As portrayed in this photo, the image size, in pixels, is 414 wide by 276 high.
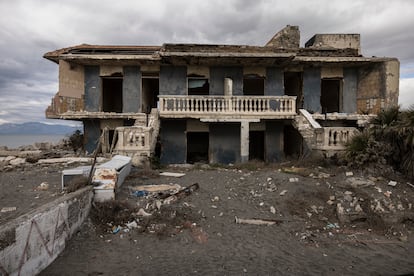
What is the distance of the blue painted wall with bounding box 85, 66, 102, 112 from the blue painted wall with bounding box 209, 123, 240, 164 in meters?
6.81

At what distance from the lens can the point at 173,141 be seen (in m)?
15.6

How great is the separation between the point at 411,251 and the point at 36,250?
7.59m

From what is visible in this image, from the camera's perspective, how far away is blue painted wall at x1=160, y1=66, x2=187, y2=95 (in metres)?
15.6

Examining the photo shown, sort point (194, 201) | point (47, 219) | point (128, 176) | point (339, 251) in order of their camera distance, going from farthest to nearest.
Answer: point (128, 176) < point (194, 201) < point (339, 251) < point (47, 219)

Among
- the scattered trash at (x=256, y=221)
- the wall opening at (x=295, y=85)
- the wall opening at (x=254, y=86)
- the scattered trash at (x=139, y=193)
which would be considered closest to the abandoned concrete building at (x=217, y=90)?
the wall opening at (x=295, y=85)

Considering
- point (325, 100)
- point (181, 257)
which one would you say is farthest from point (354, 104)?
point (181, 257)

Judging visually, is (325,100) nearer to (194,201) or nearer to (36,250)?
(194,201)

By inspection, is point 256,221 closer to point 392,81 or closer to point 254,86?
point 392,81

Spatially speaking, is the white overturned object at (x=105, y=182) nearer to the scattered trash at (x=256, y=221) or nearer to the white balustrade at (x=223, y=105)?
the scattered trash at (x=256, y=221)

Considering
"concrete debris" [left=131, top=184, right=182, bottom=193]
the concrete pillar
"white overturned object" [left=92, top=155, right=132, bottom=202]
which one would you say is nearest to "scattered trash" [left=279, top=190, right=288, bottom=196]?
"concrete debris" [left=131, top=184, right=182, bottom=193]

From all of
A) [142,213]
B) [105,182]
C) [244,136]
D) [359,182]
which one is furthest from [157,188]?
[244,136]

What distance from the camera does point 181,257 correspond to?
530 cm

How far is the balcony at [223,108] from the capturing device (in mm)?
13742

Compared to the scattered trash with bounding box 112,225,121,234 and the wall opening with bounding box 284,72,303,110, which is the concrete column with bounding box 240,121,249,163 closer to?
the wall opening with bounding box 284,72,303,110
